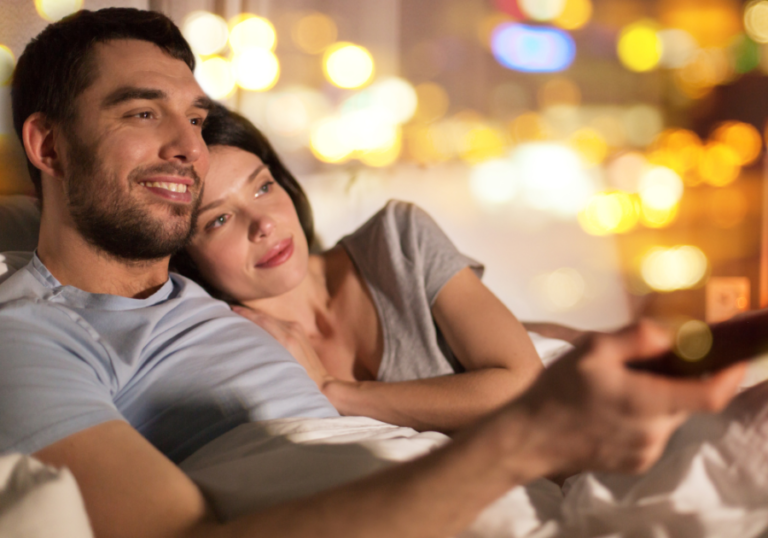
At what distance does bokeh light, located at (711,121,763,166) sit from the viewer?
271 centimetres

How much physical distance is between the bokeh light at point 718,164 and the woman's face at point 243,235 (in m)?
2.61

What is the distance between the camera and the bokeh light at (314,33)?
6.26 feet

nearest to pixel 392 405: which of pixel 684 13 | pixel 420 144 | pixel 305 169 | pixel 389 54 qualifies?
pixel 305 169

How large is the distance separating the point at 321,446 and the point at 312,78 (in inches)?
65.4

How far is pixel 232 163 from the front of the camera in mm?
1143

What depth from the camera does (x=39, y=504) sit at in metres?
0.48

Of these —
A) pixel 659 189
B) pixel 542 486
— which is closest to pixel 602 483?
pixel 542 486

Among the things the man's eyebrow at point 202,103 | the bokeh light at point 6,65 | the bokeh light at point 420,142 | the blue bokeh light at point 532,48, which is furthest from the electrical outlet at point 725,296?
the bokeh light at point 6,65

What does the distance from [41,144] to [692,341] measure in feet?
3.40

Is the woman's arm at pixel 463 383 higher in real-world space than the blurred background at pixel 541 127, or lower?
lower

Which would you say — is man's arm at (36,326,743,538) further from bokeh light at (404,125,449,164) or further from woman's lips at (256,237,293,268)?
bokeh light at (404,125,449,164)

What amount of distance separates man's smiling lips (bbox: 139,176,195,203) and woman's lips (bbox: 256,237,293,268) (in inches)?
8.6

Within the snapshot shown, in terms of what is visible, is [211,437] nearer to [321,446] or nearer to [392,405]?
[321,446]

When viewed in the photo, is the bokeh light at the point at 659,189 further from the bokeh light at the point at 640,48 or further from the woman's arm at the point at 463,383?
the woman's arm at the point at 463,383
